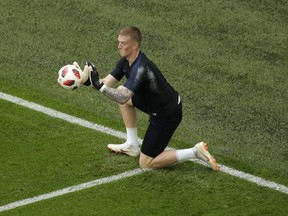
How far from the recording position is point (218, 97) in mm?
14172

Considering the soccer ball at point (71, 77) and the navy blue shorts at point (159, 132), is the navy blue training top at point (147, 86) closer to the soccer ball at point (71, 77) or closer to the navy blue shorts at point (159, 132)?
the navy blue shorts at point (159, 132)

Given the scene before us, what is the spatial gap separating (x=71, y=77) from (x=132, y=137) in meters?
1.32

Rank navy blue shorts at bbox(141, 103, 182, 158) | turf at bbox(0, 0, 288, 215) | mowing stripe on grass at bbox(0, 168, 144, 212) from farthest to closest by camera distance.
Answer: navy blue shorts at bbox(141, 103, 182, 158), turf at bbox(0, 0, 288, 215), mowing stripe on grass at bbox(0, 168, 144, 212)

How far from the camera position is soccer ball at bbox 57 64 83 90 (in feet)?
38.0

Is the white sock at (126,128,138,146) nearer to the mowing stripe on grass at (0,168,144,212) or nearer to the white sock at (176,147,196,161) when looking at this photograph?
the mowing stripe on grass at (0,168,144,212)

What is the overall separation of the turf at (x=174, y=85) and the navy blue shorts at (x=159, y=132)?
295mm

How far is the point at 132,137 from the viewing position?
12453 mm

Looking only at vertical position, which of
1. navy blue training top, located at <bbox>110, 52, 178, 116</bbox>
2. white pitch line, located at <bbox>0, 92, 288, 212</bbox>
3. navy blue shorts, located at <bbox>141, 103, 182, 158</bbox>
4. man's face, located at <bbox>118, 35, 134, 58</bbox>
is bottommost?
white pitch line, located at <bbox>0, 92, 288, 212</bbox>

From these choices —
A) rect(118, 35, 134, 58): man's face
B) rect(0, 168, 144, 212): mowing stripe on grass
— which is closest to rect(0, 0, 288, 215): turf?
rect(0, 168, 144, 212): mowing stripe on grass

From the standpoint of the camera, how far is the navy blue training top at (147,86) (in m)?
11.8

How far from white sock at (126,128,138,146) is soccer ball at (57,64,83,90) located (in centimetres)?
118

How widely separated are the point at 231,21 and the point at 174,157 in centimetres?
492

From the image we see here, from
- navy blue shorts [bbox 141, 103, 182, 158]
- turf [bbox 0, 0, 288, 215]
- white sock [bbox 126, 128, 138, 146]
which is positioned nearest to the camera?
turf [bbox 0, 0, 288, 215]

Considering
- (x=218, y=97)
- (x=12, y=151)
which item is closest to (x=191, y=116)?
(x=218, y=97)
